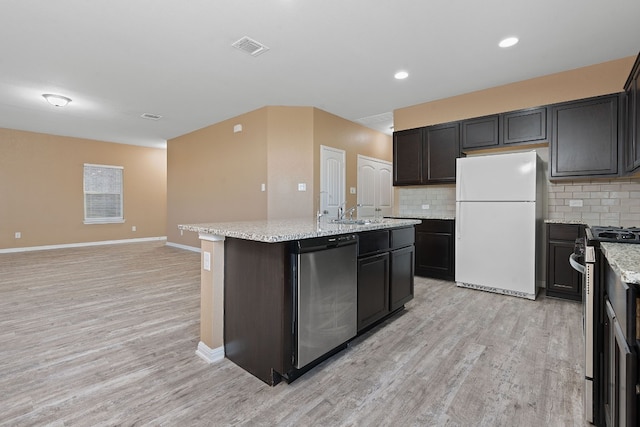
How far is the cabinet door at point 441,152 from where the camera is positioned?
4.25 m

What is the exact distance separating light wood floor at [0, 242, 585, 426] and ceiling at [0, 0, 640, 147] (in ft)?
8.90

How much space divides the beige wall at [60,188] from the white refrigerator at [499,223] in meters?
8.29

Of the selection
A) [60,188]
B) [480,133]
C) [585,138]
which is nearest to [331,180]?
[480,133]

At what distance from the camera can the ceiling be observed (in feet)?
8.34

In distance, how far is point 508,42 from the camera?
3.01 metres

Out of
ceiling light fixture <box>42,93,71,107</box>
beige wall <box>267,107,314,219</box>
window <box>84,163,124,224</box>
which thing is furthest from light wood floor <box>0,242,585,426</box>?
window <box>84,163,124,224</box>

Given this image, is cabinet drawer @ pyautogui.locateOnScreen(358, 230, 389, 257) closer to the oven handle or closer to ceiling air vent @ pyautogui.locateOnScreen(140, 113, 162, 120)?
the oven handle

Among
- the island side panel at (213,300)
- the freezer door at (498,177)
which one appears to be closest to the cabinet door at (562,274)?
the freezer door at (498,177)

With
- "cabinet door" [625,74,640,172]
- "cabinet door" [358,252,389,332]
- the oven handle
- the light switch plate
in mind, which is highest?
"cabinet door" [625,74,640,172]

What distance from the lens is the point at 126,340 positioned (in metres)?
2.43

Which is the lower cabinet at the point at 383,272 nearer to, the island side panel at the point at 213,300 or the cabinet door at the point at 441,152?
the island side panel at the point at 213,300

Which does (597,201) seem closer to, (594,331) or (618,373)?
(594,331)

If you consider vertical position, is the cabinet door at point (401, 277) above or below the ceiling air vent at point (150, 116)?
below

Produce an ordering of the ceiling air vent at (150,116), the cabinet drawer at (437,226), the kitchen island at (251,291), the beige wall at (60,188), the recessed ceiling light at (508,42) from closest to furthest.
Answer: the kitchen island at (251,291), the recessed ceiling light at (508,42), the cabinet drawer at (437,226), the ceiling air vent at (150,116), the beige wall at (60,188)
